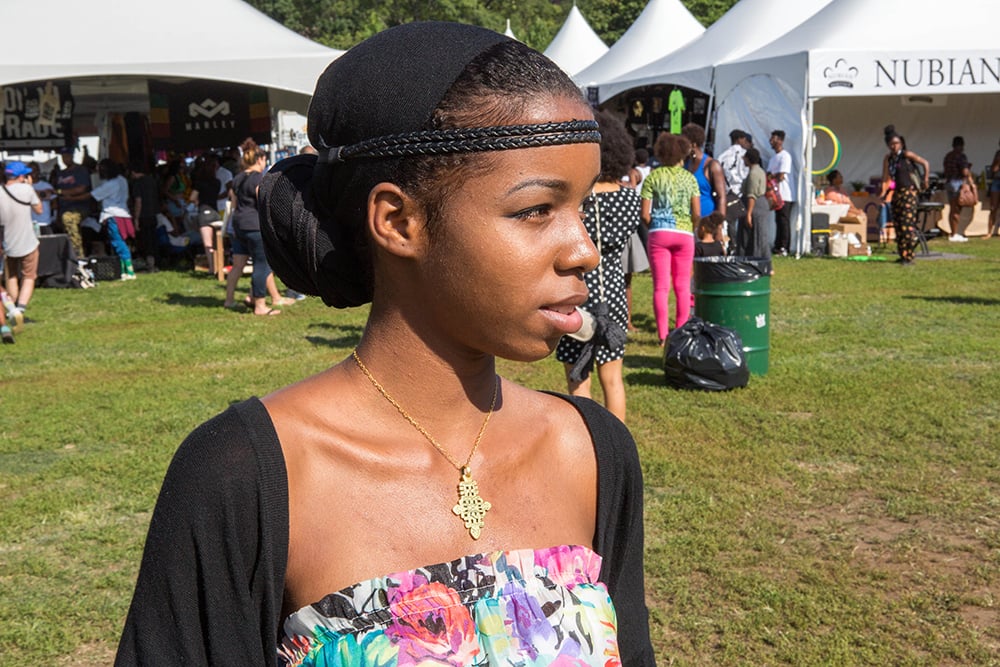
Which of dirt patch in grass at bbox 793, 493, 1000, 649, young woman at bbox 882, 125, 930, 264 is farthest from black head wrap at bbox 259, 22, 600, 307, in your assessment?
young woman at bbox 882, 125, 930, 264

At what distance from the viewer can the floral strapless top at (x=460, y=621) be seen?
1305 millimetres

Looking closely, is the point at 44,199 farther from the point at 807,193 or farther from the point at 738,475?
the point at 738,475

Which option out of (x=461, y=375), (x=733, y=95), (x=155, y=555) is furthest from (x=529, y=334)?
(x=733, y=95)

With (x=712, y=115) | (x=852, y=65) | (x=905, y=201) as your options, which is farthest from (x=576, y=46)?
(x=905, y=201)

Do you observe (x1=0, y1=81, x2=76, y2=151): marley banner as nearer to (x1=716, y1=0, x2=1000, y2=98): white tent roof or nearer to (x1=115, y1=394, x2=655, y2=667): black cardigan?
(x1=716, y1=0, x2=1000, y2=98): white tent roof

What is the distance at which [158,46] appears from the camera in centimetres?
1603

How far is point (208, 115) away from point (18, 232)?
320 inches

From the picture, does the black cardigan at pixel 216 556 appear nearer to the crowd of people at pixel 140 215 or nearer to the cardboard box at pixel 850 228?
the crowd of people at pixel 140 215

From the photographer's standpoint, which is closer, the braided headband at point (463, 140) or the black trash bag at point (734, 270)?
the braided headband at point (463, 140)

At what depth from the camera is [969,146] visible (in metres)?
22.1

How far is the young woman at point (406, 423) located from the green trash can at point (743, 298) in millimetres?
7060

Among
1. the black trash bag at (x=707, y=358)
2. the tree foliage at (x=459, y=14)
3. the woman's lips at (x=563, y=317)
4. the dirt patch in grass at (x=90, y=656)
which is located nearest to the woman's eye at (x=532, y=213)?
the woman's lips at (x=563, y=317)

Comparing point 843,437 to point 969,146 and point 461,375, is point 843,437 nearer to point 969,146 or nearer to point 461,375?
point 461,375

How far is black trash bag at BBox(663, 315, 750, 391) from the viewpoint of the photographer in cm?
784
